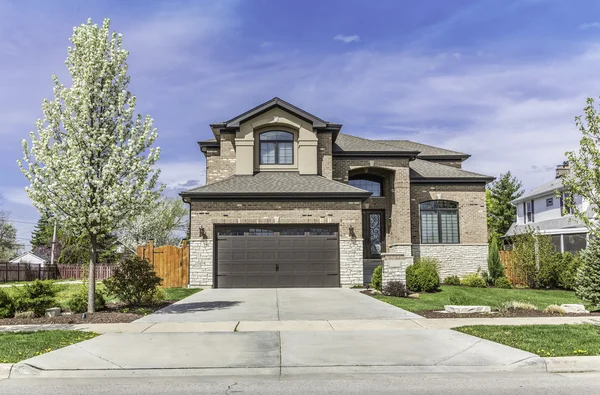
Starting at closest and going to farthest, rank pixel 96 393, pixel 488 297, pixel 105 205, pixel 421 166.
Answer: pixel 96 393 < pixel 105 205 < pixel 488 297 < pixel 421 166

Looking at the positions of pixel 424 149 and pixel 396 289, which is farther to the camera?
pixel 424 149

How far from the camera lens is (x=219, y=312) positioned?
585 inches

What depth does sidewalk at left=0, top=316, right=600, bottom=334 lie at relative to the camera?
1175 cm

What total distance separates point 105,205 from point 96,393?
24.8 feet

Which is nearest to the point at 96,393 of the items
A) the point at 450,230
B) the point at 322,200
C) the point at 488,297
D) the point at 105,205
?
the point at 105,205

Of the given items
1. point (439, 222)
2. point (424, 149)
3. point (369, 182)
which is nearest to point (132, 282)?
point (369, 182)

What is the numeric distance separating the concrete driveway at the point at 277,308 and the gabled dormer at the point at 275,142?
7799 mm

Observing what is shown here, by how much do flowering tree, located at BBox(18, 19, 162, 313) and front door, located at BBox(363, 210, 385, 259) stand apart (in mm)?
16693

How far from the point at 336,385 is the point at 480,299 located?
492 inches

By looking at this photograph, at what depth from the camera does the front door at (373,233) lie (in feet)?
94.9

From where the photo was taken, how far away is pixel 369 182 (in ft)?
98.1

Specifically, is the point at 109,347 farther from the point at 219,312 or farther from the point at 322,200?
the point at 322,200

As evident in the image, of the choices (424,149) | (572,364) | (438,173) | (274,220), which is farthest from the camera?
(424,149)

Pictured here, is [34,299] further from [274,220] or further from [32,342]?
[274,220]
